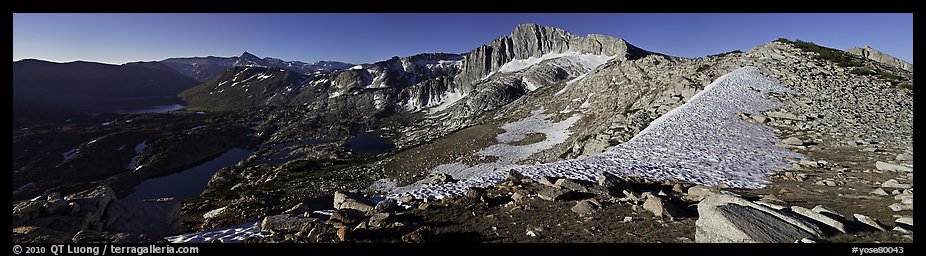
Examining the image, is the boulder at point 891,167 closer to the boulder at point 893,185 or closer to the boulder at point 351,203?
the boulder at point 893,185

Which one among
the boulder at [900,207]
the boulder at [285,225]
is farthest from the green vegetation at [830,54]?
the boulder at [285,225]

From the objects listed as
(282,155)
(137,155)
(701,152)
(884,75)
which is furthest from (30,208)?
(137,155)

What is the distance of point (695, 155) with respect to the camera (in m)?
18.1

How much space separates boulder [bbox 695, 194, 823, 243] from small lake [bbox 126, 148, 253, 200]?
306 ft

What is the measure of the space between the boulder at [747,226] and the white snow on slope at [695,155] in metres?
7.10

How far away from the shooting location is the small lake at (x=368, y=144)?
11400 centimetres

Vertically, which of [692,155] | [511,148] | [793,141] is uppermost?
[793,141]

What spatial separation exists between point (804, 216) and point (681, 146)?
40.1 ft

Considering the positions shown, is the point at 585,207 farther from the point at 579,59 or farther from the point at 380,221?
the point at 579,59

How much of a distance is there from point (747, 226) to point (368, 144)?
124m
